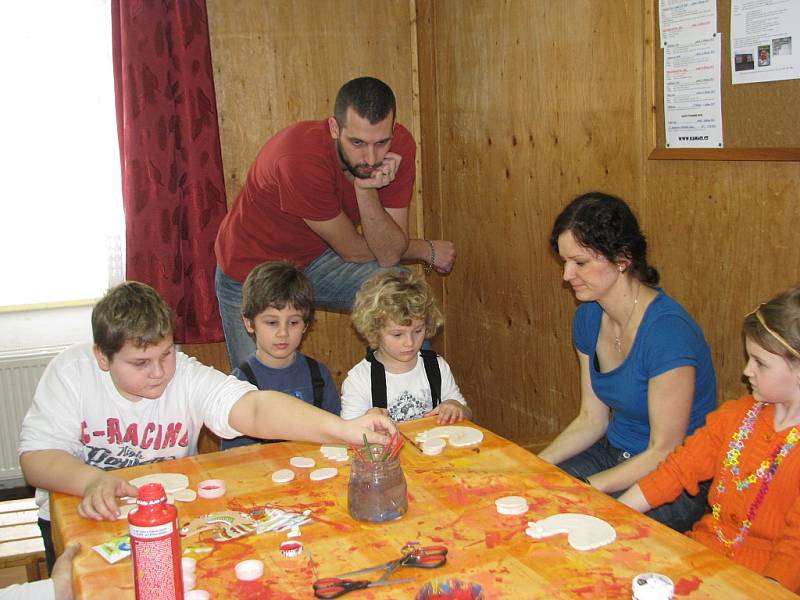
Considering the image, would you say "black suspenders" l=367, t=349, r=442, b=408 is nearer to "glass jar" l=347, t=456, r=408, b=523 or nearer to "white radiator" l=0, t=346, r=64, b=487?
"glass jar" l=347, t=456, r=408, b=523

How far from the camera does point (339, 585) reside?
4.51 feet


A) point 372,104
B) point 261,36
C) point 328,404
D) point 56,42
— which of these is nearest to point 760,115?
point 372,104

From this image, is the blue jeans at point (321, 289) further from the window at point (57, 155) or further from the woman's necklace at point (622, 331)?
the woman's necklace at point (622, 331)

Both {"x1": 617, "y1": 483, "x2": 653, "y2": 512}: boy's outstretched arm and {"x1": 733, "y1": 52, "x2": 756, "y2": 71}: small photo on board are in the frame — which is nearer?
{"x1": 617, "y1": 483, "x2": 653, "y2": 512}: boy's outstretched arm

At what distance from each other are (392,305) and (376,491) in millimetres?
1066

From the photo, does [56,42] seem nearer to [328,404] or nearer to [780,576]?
[328,404]

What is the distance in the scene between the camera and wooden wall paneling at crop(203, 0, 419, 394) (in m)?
3.97

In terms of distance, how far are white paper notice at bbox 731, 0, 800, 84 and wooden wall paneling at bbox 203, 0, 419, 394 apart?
2112 mm

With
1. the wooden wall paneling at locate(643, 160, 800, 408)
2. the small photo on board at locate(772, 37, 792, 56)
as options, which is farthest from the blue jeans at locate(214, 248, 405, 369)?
the small photo on board at locate(772, 37, 792, 56)

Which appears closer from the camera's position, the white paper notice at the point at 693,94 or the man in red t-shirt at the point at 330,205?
the white paper notice at the point at 693,94

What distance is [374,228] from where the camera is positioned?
3121 millimetres

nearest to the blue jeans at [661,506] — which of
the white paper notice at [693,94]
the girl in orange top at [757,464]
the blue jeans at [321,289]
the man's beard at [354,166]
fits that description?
the girl in orange top at [757,464]

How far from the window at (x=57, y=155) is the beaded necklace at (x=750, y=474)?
291cm

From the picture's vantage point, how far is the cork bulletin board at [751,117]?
89.3 inches
